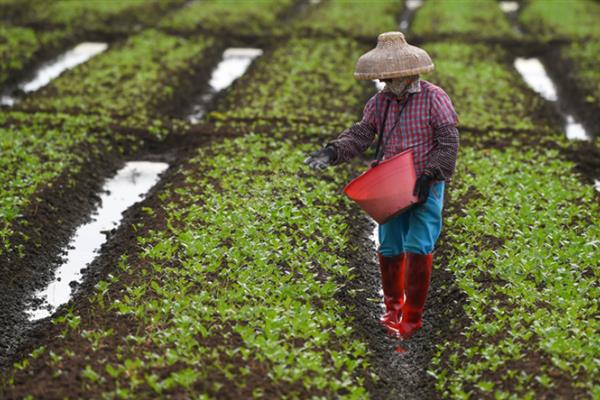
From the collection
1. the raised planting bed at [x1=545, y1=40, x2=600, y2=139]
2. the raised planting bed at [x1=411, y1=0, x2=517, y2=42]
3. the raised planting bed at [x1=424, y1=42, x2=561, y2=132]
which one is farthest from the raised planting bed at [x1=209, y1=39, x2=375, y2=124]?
the raised planting bed at [x1=545, y1=40, x2=600, y2=139]

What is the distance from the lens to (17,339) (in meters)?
7.59

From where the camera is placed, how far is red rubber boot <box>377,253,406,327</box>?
23.4ft

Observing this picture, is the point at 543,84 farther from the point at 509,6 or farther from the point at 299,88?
the point at 509,6

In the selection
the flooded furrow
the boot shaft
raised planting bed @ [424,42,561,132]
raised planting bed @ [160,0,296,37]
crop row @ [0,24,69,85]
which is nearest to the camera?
the boot shaft

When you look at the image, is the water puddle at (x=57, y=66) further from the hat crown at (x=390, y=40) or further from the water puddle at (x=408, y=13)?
the hat crown at (x=390, y=40)

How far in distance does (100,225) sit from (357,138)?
4557mm

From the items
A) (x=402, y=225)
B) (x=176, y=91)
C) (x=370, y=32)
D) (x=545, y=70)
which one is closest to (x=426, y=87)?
(x=402, y=225)

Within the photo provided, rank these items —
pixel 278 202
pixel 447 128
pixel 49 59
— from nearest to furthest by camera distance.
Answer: pixel 447 128, pixel 278 202, pixel 49 59

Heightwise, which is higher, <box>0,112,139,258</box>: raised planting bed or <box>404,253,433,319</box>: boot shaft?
<box>404,253,433,319</box>: boot shaft

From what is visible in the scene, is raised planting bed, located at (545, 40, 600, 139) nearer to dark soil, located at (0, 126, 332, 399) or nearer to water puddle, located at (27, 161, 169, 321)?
water puddle, located at (27, 161, 169, 321)

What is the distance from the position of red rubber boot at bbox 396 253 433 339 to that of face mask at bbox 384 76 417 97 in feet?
4.62

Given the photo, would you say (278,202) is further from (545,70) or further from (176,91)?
(545,70)

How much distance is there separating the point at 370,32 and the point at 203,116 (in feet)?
25.6

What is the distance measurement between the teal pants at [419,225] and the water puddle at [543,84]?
27.1ft
